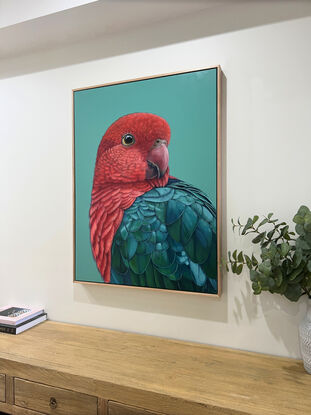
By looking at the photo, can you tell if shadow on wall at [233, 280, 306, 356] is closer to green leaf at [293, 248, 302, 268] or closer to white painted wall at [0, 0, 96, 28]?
green leaf at [293, 248, 302, 268]

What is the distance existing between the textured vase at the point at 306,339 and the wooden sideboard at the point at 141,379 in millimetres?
47

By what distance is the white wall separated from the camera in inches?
56.9

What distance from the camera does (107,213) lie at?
5.71 feet

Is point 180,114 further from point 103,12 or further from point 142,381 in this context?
point 142,381

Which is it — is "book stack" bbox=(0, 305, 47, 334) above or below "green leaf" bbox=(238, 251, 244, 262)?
below

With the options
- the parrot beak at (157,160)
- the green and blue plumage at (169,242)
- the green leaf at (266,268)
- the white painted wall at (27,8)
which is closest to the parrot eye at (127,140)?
the parrot beak at (157,160)

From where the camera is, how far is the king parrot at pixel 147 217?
5.09ft

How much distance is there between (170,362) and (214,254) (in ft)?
1.59

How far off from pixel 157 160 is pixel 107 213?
37 centimetres

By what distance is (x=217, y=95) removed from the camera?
59.4 inches

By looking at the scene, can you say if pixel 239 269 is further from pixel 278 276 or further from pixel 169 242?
pixel 169 242

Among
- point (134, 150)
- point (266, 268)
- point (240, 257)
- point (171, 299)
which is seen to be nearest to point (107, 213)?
point (134, 150)

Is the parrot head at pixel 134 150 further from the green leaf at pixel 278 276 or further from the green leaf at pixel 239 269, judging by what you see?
the green leaf at pixel 278 276

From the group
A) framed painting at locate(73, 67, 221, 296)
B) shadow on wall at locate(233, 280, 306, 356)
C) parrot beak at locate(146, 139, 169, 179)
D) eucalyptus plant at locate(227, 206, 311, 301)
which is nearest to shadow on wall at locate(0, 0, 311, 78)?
framed painting at locate(73, 67, 221, 296)
